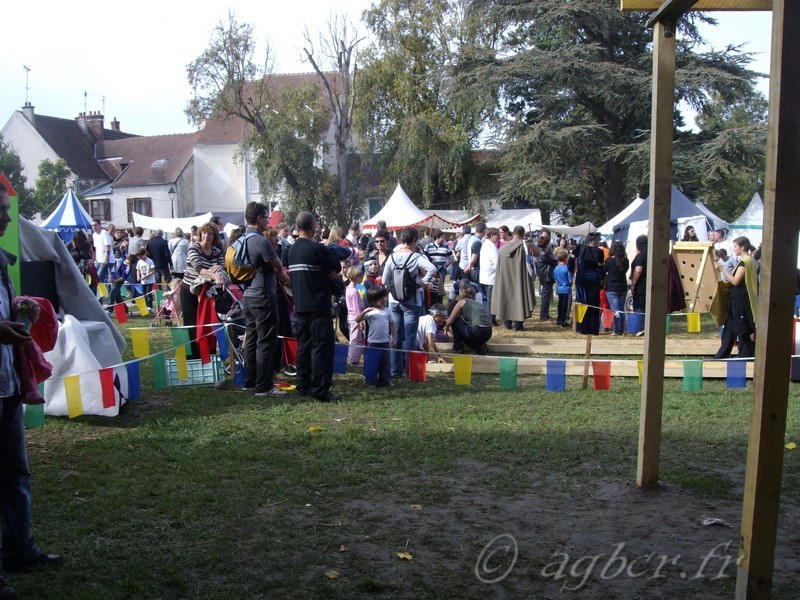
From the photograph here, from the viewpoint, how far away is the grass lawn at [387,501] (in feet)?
14.0

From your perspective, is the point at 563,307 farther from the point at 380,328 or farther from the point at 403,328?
the point at 380,328

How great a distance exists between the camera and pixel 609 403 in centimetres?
902

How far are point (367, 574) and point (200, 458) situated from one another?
2.70 m

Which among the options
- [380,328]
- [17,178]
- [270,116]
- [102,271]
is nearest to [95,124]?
[17,178]

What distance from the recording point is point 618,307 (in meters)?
15.5

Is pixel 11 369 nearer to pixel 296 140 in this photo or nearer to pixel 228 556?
pixel 228 556

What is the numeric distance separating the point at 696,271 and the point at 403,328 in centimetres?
794

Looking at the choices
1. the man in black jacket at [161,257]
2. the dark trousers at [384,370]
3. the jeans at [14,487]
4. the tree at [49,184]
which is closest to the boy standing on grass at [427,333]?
the dark trousers at [384,370]

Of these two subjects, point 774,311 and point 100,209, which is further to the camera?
point 100,209

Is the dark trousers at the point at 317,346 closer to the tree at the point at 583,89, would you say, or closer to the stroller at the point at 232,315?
the stroller at the point at 232,315

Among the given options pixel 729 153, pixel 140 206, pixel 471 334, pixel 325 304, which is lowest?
pixel 471 334

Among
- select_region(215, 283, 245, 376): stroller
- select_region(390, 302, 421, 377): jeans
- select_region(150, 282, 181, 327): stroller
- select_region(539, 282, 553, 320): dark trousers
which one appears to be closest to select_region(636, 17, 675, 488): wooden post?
select_region(390, 302, 421, 377): jeans

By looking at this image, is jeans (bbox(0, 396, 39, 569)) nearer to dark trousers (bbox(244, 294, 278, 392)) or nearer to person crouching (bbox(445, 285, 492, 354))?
dark trousers (bbox(244, 294, 278, 392))

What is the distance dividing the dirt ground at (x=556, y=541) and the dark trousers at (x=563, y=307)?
10.6 meters
